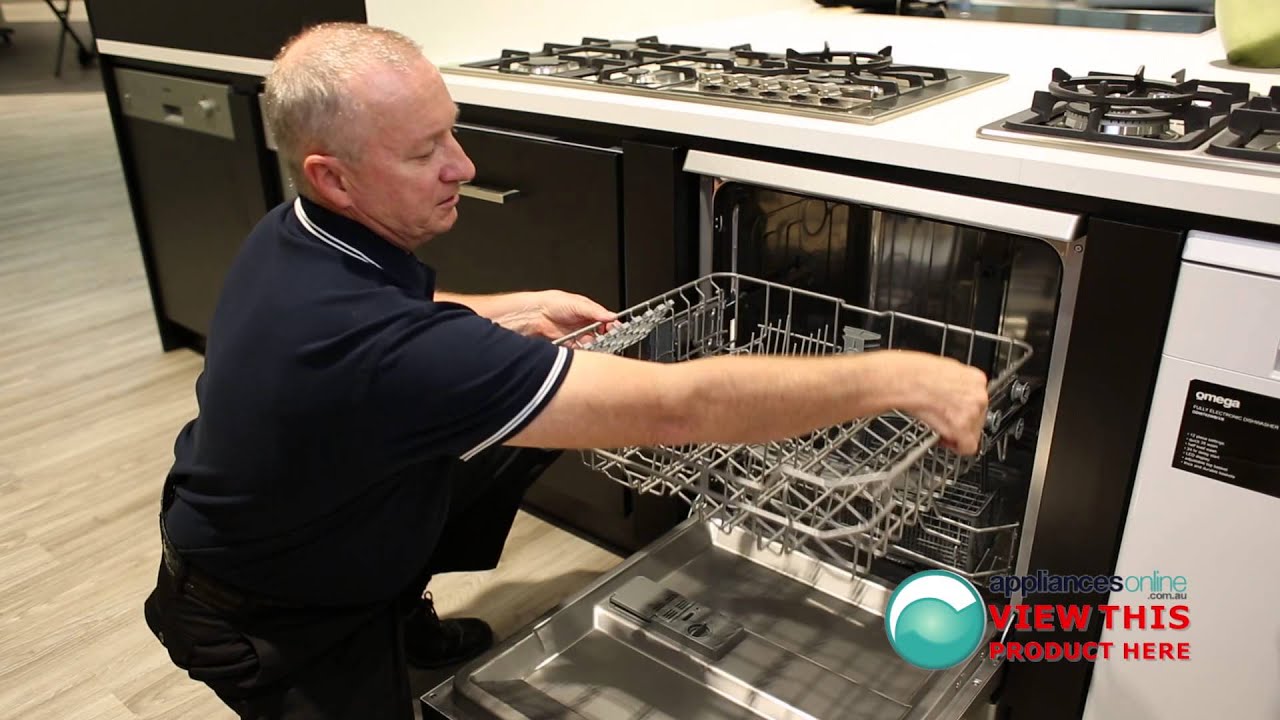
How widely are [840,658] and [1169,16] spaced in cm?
138

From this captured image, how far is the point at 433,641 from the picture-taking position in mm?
1555

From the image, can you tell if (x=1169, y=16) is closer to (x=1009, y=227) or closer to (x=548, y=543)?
(x=1009, y=227)

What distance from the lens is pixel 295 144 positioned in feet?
3.20

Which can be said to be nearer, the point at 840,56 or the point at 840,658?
the point at 840,658

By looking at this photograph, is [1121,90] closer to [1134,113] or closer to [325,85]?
[1134,113]

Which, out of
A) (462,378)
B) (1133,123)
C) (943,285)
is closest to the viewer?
(462,378)

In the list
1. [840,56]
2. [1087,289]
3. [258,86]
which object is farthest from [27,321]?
[1087,289]

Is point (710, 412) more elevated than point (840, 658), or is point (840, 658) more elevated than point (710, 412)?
point (710, 412)

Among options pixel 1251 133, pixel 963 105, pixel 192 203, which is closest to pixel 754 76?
pixel 963 105

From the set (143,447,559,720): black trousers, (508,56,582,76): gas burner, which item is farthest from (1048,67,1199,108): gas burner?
(143,447,559,720): black trousers

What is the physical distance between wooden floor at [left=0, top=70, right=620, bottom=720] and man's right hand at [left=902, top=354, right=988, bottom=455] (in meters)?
0.94

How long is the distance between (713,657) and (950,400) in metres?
0.55

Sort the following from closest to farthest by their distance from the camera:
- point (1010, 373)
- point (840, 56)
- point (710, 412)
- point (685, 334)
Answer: point (710, 412) < point (1010, 373) < point (685, 334) < point (840, 56)

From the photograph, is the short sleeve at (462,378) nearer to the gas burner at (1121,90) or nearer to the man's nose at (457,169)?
the man's nose at (457,169)
